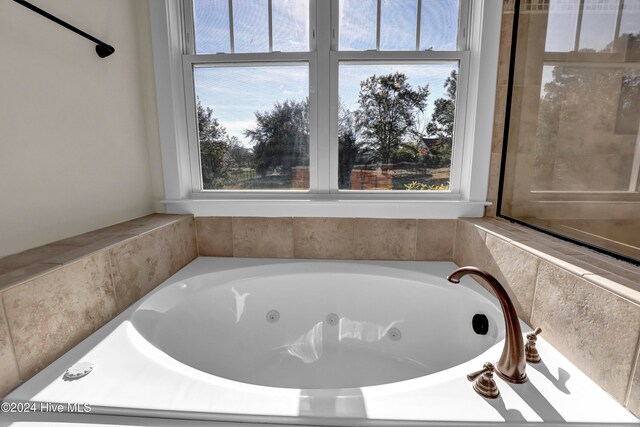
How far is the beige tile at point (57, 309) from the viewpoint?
0.80 metres

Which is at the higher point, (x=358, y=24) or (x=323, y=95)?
(x=358, y=24)

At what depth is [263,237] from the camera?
68.1 inches

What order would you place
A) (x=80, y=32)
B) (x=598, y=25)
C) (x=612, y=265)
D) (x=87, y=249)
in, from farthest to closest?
(x=598, y=25) < (x=80, y=32) < (x=87, y=249) < (x=612, y=265)

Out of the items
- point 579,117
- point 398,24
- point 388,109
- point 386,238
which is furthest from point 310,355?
point 398,24

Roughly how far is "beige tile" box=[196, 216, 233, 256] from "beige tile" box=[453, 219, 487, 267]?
3.88ft

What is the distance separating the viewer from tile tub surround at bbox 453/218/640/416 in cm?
72

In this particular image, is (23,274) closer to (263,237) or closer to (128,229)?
(128,229)

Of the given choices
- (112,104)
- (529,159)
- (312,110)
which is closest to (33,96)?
(112,104)

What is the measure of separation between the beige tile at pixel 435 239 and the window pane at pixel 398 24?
0.89 meters

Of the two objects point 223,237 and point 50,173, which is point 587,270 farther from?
point 50,173

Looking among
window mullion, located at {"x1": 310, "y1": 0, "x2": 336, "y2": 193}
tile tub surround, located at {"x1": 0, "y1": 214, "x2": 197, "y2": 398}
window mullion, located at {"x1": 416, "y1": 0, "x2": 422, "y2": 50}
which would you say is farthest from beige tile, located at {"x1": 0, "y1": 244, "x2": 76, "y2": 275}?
window mullion, located at {"x1": 416, "y1": 0, "x2": 422, "y2": 50}

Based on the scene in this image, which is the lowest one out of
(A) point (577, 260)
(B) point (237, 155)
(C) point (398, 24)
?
(A) point (577, 260)

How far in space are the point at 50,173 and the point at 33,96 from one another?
0.25 m

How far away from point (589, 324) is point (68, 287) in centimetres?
143
